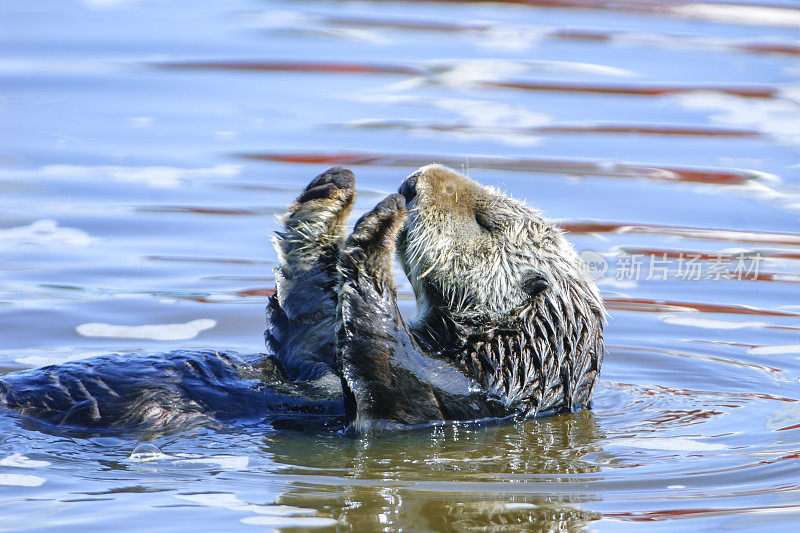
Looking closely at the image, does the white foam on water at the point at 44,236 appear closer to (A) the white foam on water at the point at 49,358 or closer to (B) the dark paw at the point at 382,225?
(A) the white foam on water at the point at 49,358

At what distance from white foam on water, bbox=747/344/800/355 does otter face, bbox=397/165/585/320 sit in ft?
5.00

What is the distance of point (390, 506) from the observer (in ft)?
11.9

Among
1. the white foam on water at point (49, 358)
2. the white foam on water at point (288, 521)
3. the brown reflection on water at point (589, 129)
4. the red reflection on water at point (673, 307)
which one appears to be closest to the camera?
the white foam on water at point (288, 521)

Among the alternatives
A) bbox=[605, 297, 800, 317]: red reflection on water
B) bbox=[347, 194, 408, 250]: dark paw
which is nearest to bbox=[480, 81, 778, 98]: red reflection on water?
bbox=[605, 297, 800, 317]: red reflection on water

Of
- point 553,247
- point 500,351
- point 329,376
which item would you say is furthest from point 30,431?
point 553,247

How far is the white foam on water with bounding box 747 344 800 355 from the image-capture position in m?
5.56

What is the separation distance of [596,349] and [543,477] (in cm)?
73

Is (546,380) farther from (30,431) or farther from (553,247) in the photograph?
(30,431)

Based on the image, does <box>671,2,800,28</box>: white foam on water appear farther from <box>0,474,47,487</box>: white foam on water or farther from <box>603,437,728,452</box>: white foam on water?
<box>0,474,47,487</box>: white foam on water

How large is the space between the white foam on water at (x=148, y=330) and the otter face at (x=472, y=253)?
1.69 metres

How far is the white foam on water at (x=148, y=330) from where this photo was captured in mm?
5668

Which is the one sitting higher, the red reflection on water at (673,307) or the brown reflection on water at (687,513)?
the red reflection on water at (673,307)

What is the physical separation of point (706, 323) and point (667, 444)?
1.88 meters

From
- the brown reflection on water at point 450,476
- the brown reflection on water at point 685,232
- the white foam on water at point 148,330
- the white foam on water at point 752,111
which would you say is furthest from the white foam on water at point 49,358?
the white foam on water at point 752,111
